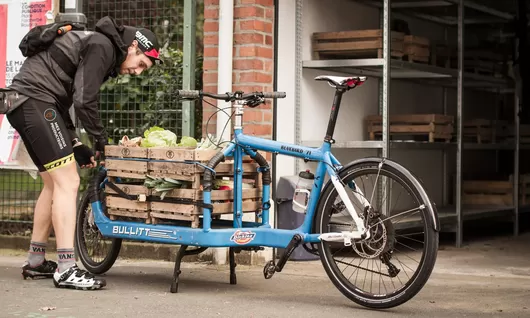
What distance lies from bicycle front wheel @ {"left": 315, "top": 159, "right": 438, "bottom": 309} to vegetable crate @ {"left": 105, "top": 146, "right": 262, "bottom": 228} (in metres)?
0.75

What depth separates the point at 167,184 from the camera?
6.86 meters

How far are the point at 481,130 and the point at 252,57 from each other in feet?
12.3

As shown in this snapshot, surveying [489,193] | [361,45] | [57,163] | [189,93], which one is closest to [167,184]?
[189,93]

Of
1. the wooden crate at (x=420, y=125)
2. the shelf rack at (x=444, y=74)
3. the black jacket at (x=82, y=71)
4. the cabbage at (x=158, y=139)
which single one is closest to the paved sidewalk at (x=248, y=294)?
the cabbage at (x=158, y=139)

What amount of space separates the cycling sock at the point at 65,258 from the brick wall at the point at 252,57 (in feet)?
6.65

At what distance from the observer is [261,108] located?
8.38 m

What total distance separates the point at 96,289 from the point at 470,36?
688 cm

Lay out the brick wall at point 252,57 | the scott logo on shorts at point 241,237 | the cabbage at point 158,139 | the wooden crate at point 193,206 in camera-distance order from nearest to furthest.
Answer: the scott logo on shorts at point 241,237 → the wooden crate at point 193,206 → the cabbage at point 158,139 → the brick wall at point 252,57

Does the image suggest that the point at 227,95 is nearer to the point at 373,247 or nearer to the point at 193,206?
the point at 193,206

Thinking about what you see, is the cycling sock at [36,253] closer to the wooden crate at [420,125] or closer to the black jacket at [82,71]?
the black jacket at [82,71]

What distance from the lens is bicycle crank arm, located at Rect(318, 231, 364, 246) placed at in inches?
245

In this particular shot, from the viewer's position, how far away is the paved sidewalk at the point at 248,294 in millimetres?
6098

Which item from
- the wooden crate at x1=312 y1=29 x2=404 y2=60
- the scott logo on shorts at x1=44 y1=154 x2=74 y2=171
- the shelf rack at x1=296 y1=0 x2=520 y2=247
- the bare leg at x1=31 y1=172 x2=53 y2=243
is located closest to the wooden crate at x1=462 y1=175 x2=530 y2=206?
the shelf rack at x1=296 y1=0 x2=520 y2=247

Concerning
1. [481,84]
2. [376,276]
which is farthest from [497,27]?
[376,276]
